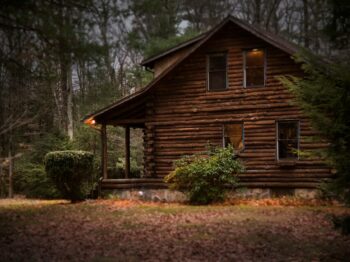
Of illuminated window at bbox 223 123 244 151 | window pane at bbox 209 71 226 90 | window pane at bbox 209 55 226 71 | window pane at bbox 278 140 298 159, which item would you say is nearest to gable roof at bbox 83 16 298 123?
window pane at bbox 209 55 226 71

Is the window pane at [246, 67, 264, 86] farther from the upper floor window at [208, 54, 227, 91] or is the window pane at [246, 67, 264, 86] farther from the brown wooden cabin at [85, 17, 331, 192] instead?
the upper floor window at [208, 54, 227, 91]

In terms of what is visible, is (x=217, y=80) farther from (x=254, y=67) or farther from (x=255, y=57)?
(x=255, y=57)

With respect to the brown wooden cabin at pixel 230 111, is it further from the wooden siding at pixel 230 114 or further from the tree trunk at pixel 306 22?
the tree trunk at pixel 306 22

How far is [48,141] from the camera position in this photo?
987 inches

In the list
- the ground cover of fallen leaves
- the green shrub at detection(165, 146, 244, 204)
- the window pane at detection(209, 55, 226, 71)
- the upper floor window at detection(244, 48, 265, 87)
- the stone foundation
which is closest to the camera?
the ground cover of fallen leaves

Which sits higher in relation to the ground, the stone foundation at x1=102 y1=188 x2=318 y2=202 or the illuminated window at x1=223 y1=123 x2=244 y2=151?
the illuminated window at x1=223 y1=123 x2=244 y2=151

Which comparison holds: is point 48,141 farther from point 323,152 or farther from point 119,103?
point 323,152

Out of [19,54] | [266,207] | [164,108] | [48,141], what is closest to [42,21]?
[19,54]

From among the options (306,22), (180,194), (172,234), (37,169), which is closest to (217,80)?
(180,194)

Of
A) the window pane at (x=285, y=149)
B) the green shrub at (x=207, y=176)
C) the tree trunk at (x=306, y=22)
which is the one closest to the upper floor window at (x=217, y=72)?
the green shrub at (x=207, y=176)

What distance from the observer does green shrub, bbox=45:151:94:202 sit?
17.8m

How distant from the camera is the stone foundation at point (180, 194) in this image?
18800 millimetres

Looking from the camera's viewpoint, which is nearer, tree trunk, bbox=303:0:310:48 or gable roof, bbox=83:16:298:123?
gable roof, bbox=83:16:298:123

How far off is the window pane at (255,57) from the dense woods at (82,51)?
112 inches
